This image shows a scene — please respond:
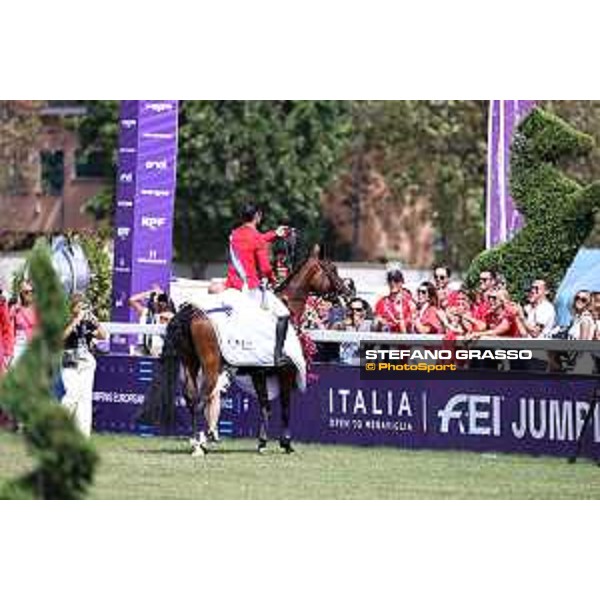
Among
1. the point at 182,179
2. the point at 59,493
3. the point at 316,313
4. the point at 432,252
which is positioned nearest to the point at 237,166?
the point at 182,179

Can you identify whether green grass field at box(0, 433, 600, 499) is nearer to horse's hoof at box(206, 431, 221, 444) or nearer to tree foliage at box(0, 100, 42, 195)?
horse's hoof at box(206, 431, 221, 444)

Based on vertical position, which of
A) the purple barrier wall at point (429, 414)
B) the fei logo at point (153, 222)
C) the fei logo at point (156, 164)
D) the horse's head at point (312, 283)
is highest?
the fei logo at point (156, 164)

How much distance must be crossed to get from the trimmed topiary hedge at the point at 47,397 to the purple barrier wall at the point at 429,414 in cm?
1022

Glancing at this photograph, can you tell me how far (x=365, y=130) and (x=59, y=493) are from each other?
5105 centimetres

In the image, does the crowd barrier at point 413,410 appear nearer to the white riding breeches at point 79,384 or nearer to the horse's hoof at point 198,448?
the white riding breeches at point 79,384

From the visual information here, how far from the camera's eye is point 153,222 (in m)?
25.4

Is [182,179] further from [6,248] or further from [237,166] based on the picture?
[6,248]

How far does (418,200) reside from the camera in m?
65.9

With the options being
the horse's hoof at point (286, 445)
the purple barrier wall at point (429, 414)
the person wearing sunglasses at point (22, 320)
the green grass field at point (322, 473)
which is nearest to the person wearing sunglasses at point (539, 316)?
the purple barrier wall at point (429, 414)

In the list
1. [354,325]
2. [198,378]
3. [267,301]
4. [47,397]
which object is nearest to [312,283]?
[267,301]

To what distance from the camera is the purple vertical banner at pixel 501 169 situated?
2617cm

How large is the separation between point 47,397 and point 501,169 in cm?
1551

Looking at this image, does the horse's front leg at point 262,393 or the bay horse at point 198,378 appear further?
the horse's front leg at point 262,393
